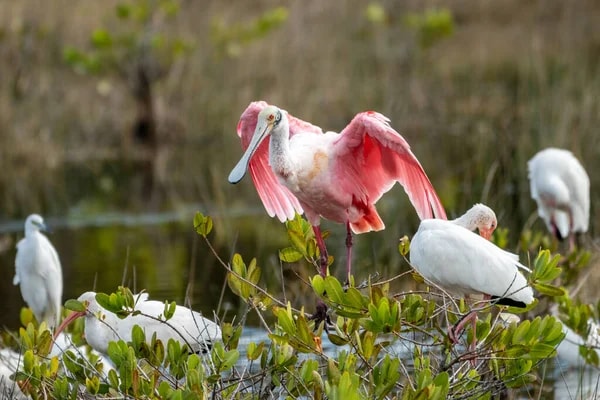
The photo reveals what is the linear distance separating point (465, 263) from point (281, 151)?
1271 mm

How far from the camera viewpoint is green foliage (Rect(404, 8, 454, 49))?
17.4 meters

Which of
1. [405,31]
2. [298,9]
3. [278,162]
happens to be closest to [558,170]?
[278,162]

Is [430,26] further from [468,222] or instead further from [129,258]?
[468,222]

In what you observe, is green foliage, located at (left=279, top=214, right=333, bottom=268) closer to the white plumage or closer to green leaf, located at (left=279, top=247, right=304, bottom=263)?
green leaf, located at (left=279, top=247, right=304, bottom=263)

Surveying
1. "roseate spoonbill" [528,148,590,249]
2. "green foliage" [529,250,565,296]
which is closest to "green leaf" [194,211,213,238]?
"green foliage" [529,250,565,296]

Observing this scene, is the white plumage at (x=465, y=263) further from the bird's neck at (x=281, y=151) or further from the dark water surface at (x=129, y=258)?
the dark water surface at (x=129, y=258)

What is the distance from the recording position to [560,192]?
8.41 m

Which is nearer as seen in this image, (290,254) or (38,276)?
(290,254)

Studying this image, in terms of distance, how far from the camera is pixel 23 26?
1653 cm

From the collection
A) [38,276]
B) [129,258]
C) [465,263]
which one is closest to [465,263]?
[465,263]

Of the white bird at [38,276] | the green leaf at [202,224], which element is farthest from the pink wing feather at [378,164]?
the white bird at [38,276]

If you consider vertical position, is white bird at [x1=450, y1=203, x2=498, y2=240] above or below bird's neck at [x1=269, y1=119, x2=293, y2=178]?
below

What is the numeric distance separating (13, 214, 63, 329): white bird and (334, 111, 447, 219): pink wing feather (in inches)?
97.5

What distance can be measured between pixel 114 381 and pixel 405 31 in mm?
14387
